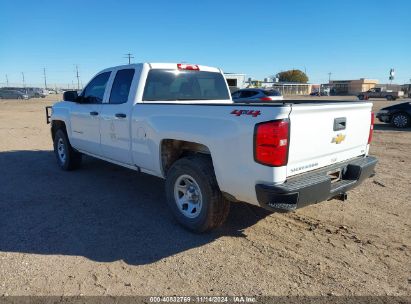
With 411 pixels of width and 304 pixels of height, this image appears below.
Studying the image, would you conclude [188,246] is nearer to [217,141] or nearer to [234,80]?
[217,141]

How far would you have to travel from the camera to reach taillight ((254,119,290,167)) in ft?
10.5

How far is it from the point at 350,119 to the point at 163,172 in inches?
93.1

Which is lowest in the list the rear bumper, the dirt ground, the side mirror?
the dirt ground

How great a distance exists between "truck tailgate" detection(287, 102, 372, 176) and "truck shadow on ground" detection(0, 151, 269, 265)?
131 centimetres

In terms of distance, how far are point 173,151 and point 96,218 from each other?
137 centimetres

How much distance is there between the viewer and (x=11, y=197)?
18.5ft

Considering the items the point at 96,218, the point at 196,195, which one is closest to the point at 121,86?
the point at 96,218

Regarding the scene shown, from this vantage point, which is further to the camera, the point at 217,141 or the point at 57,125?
the point at 57,125

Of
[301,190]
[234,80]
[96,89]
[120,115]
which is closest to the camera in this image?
[301,190]

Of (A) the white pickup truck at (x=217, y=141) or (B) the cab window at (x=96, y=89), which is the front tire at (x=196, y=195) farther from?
(B) the cab window at (x=96, y=89)

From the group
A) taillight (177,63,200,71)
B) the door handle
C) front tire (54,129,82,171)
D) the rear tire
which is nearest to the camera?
the door handle

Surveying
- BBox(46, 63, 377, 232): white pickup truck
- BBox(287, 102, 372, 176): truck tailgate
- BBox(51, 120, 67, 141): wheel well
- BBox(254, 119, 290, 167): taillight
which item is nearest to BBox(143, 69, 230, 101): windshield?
BBox(46, 63, 377, 232): white pickup truck

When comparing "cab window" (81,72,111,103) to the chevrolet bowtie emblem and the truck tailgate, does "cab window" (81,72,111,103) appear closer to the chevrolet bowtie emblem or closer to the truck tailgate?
the truck tailgate

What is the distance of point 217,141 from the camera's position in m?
3.69
